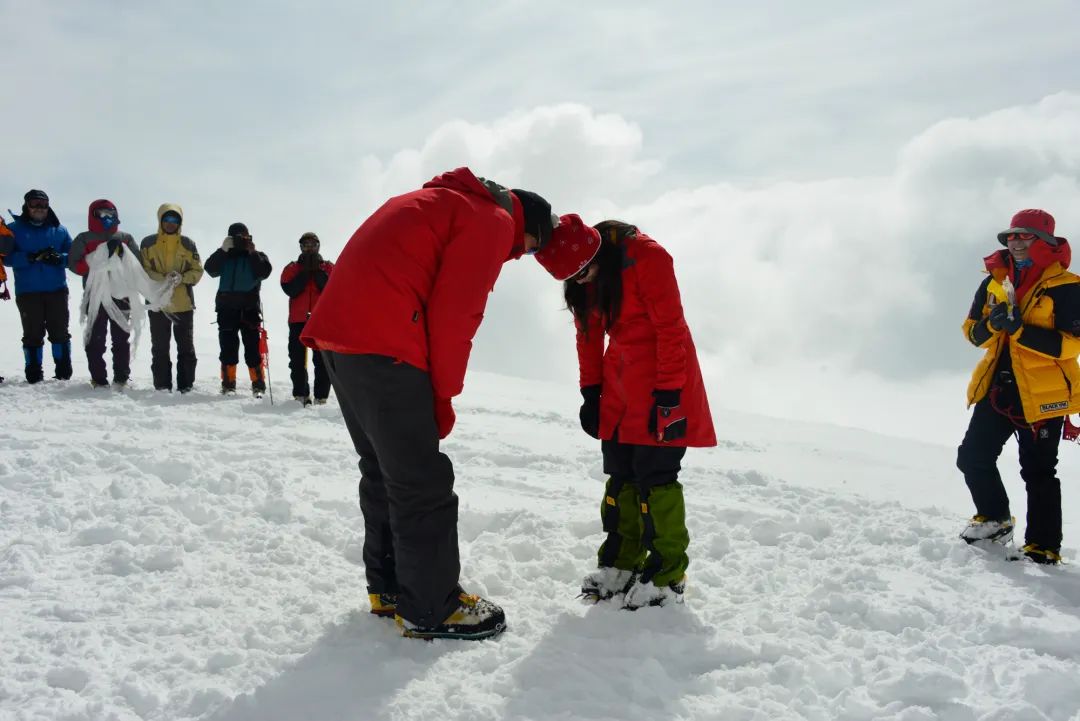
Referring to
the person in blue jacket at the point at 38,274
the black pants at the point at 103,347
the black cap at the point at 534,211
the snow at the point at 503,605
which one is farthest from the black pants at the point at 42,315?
the black cap at the point at 534,211

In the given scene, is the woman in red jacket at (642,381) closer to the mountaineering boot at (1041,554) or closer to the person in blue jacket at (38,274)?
the mountaineering boot at (1041,554)

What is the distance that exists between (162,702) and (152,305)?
6.90m

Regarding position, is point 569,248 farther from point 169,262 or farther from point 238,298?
point 169,262

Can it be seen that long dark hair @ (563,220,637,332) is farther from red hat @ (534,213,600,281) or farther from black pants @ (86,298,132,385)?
black pants @ (86,298,132,385)

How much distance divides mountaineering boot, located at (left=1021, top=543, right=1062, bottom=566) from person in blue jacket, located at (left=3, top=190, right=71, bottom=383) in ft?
31.3

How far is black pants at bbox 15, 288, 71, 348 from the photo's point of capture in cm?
835

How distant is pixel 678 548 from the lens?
11.7 ft

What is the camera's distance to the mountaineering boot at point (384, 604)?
3336 mm

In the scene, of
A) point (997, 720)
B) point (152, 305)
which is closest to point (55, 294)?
point (152, 305)

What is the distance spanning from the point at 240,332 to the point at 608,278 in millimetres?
6576

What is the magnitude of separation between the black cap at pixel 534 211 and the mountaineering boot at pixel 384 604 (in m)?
1.78

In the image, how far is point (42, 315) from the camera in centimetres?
844

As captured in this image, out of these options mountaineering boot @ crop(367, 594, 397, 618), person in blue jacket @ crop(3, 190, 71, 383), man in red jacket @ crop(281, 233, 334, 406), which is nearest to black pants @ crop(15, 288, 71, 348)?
person in blue jacket @ crop(3, 190, 71, 383)

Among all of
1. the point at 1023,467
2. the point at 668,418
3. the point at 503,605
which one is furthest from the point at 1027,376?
the point at 503,605
